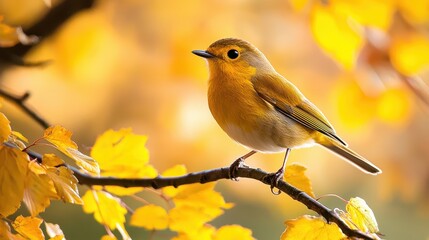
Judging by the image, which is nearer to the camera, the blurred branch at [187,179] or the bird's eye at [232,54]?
the blurred branch at [187,179]

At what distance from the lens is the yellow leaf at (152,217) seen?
618 mm

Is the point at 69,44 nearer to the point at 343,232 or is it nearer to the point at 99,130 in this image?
the point at 99,130

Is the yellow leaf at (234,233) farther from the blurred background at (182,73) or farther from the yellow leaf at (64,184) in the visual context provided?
the blurred background at (182,73)

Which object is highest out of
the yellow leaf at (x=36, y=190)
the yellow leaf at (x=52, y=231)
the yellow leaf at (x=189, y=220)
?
the yellow leaf at (x=36, y=190)

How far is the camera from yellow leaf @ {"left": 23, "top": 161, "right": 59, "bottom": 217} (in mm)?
457

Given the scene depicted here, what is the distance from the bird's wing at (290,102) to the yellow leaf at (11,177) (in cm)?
30

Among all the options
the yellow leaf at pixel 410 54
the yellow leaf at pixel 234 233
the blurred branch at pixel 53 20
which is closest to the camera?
the yellow leaf at pixel 234 233

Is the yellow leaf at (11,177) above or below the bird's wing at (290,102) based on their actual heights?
below

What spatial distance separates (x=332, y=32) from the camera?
0.78 metres

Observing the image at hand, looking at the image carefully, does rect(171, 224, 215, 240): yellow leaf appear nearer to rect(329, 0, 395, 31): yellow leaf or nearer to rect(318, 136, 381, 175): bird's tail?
rect(318, 136, 381, 175): bird's tail

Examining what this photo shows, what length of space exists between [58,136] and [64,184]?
35 mm

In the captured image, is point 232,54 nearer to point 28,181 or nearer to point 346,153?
point 346,153

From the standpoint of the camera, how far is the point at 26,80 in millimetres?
1166

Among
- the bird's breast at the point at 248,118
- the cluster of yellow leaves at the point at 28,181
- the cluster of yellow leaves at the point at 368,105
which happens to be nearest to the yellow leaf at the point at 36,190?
the cluster of yellow leaves at the point at 28,181
